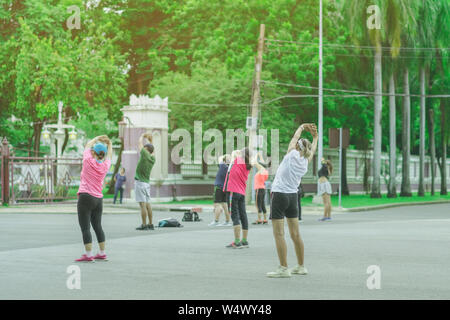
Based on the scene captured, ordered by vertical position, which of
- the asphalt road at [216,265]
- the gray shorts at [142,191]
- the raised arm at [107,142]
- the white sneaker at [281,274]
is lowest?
the asphalt road at [216,265]

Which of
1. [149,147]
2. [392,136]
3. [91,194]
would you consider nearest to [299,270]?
[91,194]

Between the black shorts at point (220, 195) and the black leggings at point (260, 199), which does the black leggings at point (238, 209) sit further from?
the black leggings at point (260, 199)

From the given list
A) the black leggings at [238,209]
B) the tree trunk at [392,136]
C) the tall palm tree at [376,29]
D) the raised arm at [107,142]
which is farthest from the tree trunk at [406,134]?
the raised arm at [107,142]

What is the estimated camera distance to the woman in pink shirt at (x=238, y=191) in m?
13.2

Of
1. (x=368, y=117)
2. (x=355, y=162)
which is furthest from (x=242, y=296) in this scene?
(x=355, y=162)

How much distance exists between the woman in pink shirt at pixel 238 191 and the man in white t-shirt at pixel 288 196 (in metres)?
3.59

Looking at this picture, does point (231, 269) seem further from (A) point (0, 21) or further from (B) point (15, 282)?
(A) point (0, 21)

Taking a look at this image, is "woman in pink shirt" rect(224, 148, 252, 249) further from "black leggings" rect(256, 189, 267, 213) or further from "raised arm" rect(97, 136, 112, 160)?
"black leggings" rect(256, 189, 267, 213)

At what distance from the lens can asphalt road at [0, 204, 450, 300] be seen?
8.26 m

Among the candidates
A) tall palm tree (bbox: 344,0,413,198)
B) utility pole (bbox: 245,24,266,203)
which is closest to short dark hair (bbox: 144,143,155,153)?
utility pole (bbox: 245,24,266,203)

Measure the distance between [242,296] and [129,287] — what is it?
147 centimetres

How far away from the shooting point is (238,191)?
13344mm

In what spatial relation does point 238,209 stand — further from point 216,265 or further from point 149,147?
point 149,147
